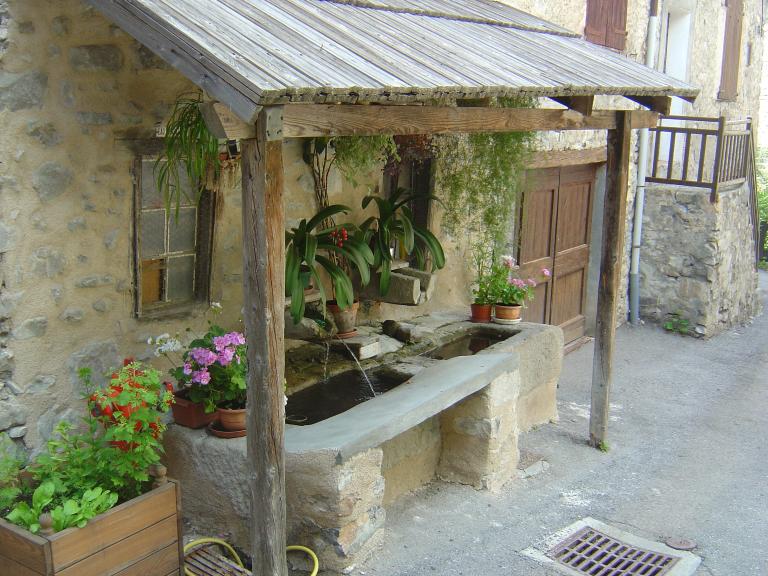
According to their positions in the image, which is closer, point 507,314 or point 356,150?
point 356,150

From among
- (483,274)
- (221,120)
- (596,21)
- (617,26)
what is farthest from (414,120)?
(617,26)

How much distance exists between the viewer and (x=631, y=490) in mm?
5129

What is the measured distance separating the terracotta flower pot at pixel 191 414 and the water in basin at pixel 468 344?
1.79m

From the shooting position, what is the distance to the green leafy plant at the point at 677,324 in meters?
9.48

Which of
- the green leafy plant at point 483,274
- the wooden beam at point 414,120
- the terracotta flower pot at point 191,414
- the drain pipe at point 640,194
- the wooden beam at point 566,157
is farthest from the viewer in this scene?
the drain pipe at point 640,194

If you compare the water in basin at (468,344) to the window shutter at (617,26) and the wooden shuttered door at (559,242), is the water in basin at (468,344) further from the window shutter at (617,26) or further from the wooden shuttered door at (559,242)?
the window shutter at (617,26)

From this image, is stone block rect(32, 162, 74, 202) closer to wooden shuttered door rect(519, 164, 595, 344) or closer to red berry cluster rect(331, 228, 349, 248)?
red berry cluster rect(331, 228, 349, 248)

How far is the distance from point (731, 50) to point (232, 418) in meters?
9.97

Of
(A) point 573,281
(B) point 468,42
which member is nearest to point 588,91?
(B) point 468,42

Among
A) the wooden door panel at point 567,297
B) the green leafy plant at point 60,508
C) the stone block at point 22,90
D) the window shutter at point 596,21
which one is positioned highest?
the window shutter at point 596,21

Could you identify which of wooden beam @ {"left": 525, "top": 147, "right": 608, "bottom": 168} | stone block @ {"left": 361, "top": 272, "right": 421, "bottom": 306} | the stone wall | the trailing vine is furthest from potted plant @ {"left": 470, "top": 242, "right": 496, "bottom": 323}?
the stone wall

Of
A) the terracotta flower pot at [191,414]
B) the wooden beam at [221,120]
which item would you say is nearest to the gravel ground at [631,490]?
the terracotta flower pot at [191,414]

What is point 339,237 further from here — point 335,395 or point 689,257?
point 689,257

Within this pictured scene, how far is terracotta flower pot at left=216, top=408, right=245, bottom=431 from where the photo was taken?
12.2 ft
